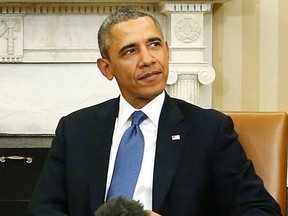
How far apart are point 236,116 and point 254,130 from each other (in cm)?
8

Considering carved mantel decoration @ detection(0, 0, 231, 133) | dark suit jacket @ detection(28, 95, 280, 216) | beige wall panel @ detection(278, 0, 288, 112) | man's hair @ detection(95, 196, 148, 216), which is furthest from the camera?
beige wall panel @ detection(278, 0, 288, 112)

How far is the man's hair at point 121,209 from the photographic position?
1370 millimetres

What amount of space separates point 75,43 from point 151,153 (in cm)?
194

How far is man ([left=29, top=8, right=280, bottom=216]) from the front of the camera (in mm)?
1694

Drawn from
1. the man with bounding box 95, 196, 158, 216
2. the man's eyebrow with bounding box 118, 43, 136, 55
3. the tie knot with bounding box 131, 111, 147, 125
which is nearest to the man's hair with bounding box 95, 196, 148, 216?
the man with bounding box 95, 196, 158, 216

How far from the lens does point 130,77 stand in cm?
179

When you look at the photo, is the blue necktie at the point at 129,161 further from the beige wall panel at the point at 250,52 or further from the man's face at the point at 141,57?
the beige wall panel at the point at 250,52

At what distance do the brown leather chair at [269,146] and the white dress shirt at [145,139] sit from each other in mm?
274

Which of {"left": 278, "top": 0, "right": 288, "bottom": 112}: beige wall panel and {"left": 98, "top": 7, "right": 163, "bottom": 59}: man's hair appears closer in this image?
{"left": 98, "top": 7, "right": 163, "bottom": 59}: man's hair

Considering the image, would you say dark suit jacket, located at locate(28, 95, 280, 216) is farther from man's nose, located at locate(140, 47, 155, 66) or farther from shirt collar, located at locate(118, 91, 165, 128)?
man's nose, located at locate(140, 47, 155, 66)

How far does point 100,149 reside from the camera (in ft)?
5.94

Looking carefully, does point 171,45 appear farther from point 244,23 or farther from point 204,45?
point 244,23

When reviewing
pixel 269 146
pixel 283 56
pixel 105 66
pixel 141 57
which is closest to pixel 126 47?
pixel 141 57

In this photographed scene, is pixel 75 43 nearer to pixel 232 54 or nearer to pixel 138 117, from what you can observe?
pixel 232 54
